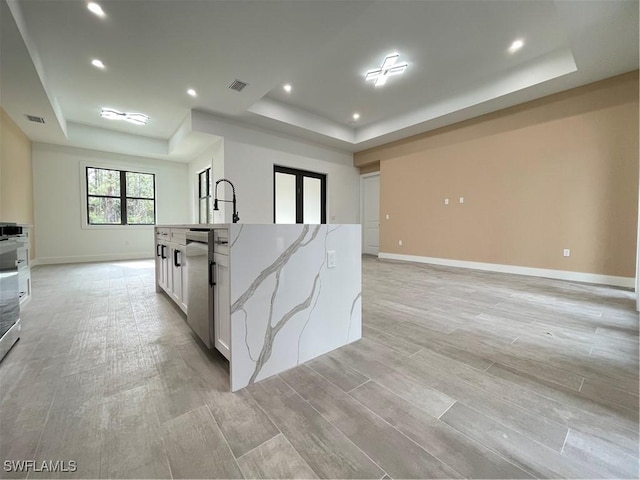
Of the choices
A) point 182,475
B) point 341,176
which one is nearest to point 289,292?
point 182,475

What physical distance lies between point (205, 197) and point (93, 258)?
10.0 ft

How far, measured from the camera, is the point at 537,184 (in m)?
4.48

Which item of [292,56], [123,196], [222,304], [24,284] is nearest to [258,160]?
[292,56]

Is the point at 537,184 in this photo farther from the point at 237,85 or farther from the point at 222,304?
the point at 222,304

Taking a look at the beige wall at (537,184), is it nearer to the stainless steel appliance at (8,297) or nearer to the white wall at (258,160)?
the white wall at (258,160)

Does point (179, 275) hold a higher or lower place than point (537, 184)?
lower

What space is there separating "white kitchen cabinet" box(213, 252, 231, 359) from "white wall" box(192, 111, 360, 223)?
409 centimetres

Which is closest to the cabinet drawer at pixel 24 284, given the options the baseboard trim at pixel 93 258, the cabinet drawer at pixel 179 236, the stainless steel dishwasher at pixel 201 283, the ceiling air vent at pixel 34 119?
the cabinet drawer at pixel 179 236

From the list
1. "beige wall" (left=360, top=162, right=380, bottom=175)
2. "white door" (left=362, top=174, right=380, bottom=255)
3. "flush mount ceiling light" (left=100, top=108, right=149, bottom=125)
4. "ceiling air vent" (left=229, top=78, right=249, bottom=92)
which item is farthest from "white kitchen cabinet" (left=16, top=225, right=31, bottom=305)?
"beige wall" (left=360, top=162, right=380, bottom=175)

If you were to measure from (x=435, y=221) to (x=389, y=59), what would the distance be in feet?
11.4

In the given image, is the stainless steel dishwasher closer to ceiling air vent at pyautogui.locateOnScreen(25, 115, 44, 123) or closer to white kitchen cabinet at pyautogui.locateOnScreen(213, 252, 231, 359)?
white kitchen cabinet at pyautogui.locateOnScreen(213, 252, 231, 359)

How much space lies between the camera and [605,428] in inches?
44.0

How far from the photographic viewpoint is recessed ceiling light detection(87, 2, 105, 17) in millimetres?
2588

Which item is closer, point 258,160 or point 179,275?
point 179,275
